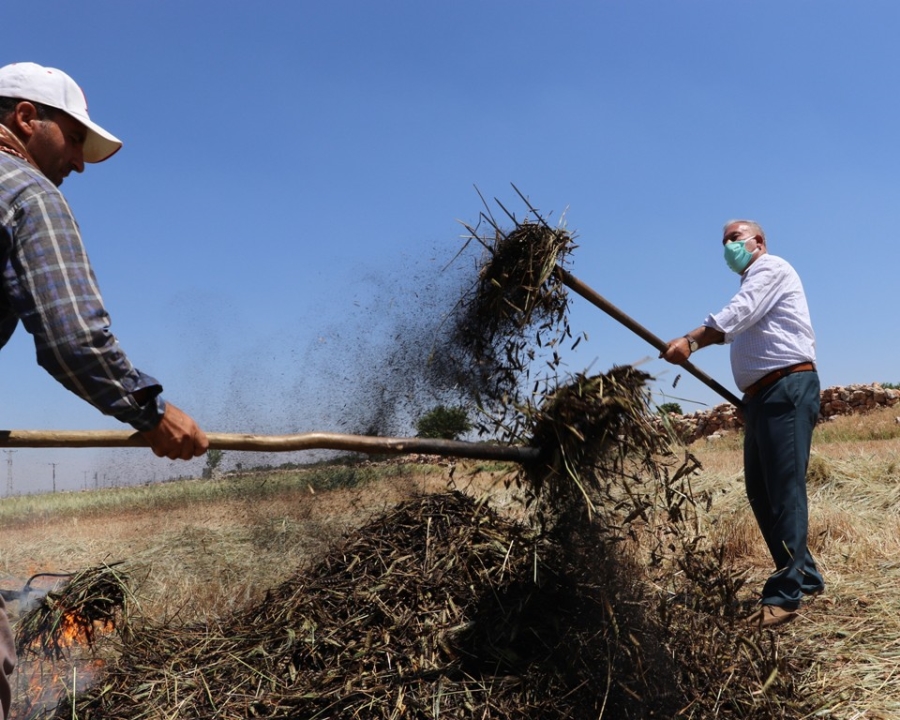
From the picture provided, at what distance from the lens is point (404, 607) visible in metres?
3.22

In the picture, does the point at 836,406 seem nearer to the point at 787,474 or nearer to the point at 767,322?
the point at 767,322

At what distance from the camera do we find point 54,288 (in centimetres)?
203

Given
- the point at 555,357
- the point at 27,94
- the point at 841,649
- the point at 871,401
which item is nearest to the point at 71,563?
the point at 555,357

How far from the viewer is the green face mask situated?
4.62 m

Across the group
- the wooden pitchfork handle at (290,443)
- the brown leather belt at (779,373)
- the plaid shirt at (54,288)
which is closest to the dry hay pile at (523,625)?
the wooden pitchfork handle at (290,443)

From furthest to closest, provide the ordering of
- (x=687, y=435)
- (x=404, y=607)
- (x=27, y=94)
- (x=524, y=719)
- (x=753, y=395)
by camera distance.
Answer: (x=753, y=395) → (x=687, y=435) → (x=404, y=607) → (x=524, y=719) → (x=27, y=94)

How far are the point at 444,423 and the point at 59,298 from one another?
295cm

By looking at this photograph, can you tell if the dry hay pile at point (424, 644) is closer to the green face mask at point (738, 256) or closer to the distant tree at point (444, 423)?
the distant tree at point (444, 423)

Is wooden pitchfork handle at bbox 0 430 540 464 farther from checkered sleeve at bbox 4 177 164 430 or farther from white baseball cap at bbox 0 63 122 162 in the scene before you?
white baseball cap at bbox 0 63 122 162

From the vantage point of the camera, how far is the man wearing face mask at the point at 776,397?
394 cm

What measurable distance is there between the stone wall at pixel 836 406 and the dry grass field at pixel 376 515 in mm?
9019

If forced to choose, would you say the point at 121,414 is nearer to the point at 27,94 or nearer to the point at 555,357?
the point at 27,94

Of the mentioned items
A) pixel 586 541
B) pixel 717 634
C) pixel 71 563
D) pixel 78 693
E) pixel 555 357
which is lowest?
pixel 71 563

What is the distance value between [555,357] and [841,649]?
1.86 meters
